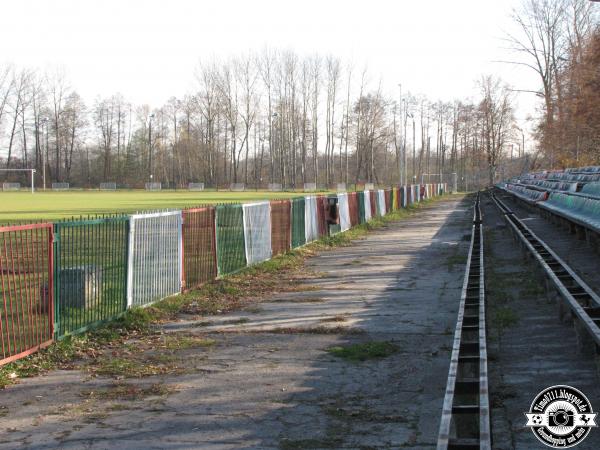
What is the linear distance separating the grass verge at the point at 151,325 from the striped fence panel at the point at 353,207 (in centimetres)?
1262

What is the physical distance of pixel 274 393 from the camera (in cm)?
719

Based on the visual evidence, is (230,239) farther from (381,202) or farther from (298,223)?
(381,202)

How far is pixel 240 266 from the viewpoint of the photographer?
16641 millimetres

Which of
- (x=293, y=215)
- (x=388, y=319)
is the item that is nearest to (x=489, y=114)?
(x=293, y=215)

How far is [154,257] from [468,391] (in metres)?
6.67

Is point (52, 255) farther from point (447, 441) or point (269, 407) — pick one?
point (447, 441)

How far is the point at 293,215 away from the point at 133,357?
520 inches

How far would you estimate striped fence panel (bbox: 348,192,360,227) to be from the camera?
103 ft

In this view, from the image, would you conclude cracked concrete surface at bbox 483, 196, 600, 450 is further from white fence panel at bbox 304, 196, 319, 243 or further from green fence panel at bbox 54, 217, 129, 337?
white fence panel at bbox 304, 196, 319, 243

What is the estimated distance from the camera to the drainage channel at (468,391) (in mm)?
5133

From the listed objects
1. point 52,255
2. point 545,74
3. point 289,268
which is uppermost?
point 545,74

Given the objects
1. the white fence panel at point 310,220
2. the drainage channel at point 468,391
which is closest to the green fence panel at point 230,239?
the drainage channel at point 468,391

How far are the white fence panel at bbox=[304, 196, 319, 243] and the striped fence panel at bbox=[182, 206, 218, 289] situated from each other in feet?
27.6

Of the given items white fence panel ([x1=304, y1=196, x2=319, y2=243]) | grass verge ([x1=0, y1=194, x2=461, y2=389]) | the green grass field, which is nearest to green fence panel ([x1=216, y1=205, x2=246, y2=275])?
grass verge ([x1=0, y1=194, x2=461, y2=389])
